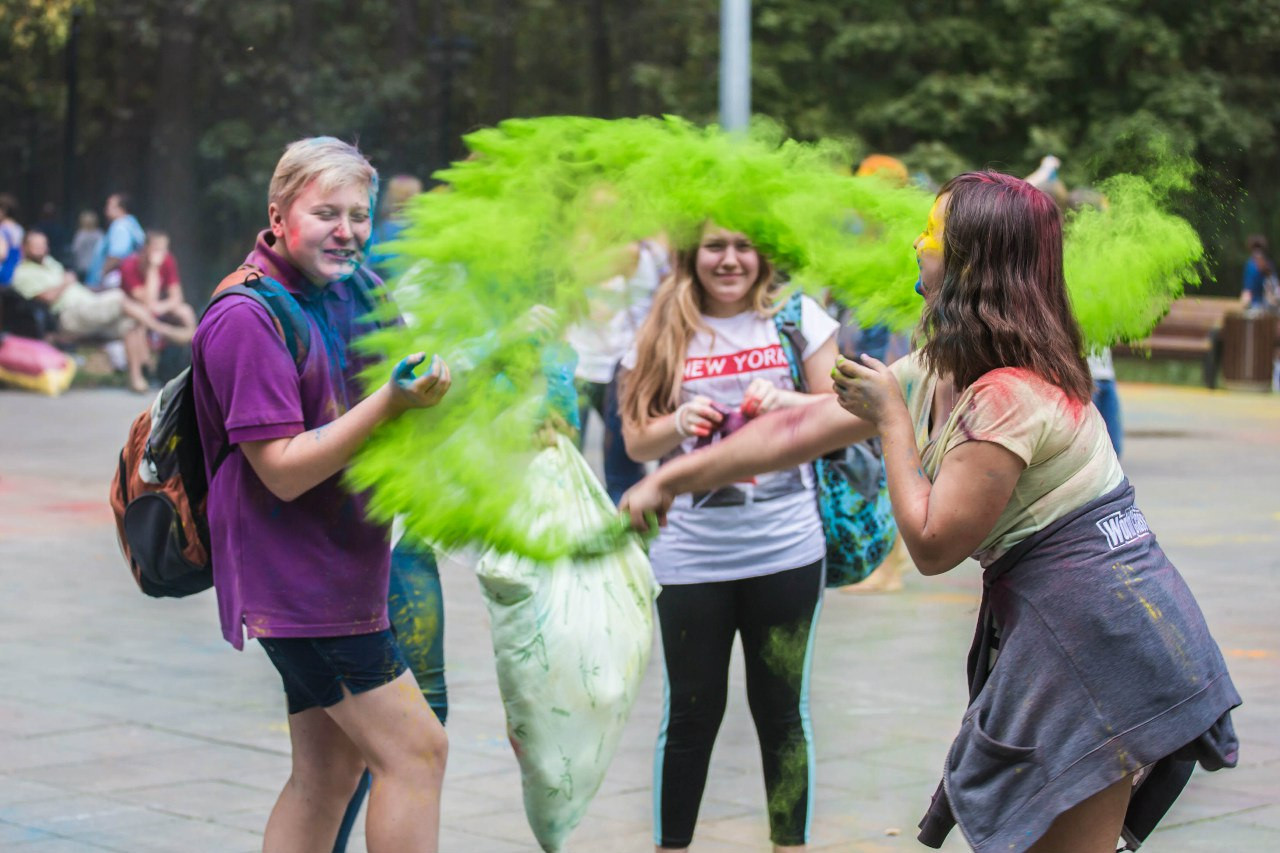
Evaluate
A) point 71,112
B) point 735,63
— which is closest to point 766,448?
point 735,63

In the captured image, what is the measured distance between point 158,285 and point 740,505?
16717 mm

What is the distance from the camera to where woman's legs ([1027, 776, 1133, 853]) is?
300 cm

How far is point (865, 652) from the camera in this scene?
7477 millimetres

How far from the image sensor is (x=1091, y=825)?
3.02m

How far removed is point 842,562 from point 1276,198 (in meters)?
26.3

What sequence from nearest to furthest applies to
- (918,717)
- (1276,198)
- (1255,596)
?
1. (918,717)
2. (1255,596)
3. (1276,198)

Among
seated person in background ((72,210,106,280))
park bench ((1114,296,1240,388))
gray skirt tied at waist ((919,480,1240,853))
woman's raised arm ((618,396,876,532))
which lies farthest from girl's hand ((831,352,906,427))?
seated person in background ((72,210,106,280))

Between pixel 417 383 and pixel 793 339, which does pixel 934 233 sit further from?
pixel 793 339

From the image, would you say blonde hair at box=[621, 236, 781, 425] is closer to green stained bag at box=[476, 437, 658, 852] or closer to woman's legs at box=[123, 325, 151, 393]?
green stained bag at box=[476, 437, 658, 852]

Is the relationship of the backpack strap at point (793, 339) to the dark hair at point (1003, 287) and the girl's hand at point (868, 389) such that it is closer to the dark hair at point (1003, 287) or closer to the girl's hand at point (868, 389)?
the girl's hand at point (868, 389)

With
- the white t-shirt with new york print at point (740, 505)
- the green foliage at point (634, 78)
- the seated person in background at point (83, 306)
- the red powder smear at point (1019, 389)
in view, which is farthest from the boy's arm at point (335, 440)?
the green foliage at point (634, 78)

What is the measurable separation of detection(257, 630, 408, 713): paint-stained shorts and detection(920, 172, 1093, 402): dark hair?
1.33m

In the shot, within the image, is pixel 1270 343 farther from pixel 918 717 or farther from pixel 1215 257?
pixel 1215 257

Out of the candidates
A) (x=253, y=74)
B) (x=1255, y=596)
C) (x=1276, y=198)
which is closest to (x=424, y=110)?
(x=253, y=74)
